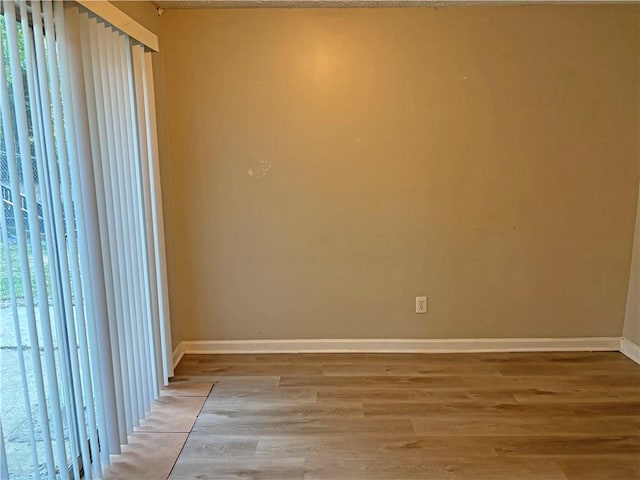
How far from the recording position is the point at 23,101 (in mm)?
1483

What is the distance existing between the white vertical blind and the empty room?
0.10ft

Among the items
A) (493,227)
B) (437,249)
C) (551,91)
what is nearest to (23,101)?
(437,249)

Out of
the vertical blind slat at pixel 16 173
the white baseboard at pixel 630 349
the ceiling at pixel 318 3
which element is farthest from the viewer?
the white baseboard at pixel 630 349

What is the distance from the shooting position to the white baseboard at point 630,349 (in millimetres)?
2895

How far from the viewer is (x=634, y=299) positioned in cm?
295

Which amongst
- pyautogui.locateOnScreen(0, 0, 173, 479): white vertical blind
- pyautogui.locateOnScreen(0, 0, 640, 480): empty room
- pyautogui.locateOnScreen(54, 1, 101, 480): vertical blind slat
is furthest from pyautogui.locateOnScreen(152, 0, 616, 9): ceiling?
pyautogui.locateOnScreen(54, 1, 101, 480): vertical blind slat

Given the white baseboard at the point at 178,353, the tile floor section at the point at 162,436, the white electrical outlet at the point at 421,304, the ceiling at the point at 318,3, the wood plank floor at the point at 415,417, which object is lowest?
the tile floor section at the point at 162,436

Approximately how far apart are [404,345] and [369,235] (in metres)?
0.82

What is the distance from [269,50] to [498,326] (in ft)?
7.85

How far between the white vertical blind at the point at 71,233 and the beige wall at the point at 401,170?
68 centimetres

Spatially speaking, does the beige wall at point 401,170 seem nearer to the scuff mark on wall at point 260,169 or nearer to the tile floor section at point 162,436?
the scuff mark on wall at point 260,169

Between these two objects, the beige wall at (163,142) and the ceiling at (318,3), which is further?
the ceiling at (318,3)

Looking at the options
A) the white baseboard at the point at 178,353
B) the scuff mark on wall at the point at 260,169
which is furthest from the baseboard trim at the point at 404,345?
the scuff mark on wall at the point at 260,169

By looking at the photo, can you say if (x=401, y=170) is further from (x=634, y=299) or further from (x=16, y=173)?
(x=16, y=173)
